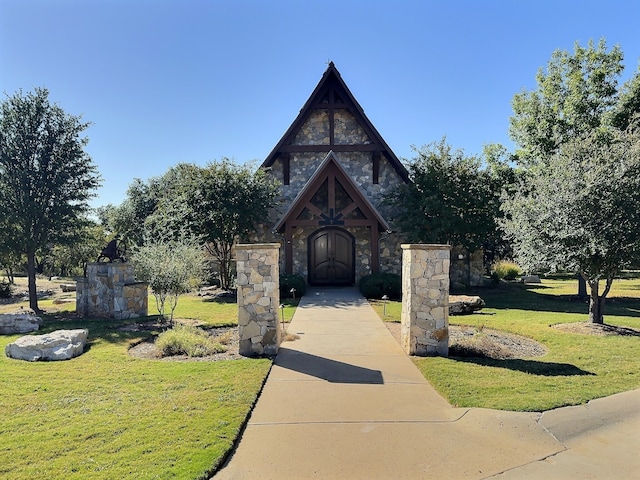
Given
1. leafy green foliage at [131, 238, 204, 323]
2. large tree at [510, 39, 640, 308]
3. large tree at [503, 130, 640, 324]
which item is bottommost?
leafy green foliage at [131, 238, 204, 323]

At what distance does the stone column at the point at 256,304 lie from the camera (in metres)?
7.43

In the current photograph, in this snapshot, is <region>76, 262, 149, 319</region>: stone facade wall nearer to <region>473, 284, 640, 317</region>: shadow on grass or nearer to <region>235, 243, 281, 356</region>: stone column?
<region>235, 243, 281, 356</region>: stone column

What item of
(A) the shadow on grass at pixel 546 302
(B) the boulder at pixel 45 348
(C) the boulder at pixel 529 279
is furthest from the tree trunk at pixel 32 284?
(C) the boulder at pixel 529 279

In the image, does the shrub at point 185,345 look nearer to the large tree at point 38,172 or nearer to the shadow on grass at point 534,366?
the shadow on grass at point 534,366

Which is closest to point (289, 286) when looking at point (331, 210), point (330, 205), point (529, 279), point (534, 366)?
point (331, 210)

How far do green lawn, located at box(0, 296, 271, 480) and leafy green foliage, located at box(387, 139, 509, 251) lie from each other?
39.5 feet

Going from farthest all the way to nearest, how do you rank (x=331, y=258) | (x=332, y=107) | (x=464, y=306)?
(x=332, y=107) < (x=331, y=258) < (x=464, y=306)

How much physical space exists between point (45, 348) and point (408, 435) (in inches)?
273

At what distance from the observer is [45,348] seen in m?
7.51

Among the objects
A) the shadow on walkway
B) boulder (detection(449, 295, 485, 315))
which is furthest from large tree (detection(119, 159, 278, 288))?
the shadow on walkway

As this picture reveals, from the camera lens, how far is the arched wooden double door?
1827 centimetres

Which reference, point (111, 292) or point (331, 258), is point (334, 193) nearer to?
Answer: point (331, 258)

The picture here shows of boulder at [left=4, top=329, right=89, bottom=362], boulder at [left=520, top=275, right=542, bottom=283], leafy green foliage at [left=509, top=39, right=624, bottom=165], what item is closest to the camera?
boulder at [left=4, top=329, right=89, bottom=362]

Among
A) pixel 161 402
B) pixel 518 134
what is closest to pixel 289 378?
pixel 161 402
